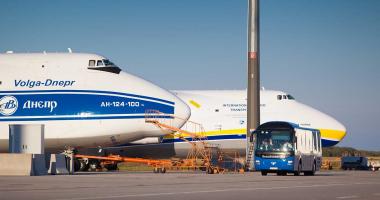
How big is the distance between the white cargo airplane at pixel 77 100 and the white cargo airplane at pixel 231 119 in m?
13.8

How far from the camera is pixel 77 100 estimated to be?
48.8 metres

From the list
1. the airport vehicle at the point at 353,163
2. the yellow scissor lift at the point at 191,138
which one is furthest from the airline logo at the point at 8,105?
the airport vehicle at the point at 353,163

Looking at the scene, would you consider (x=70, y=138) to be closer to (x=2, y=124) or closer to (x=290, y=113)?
(x=2, y=124)

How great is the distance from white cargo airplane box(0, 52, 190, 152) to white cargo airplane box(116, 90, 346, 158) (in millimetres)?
13818

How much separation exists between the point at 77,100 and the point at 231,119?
2004 cm

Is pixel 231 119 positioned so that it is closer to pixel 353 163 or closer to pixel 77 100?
pixel 353 163

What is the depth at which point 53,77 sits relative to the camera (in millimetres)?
49688

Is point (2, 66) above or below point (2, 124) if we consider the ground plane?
above

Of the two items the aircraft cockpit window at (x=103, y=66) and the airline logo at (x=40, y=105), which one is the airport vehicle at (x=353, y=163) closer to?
the aircraft cockpit window at (x=103, y=66)

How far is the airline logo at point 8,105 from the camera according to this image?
48.3m

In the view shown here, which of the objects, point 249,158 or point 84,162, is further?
point 84,162

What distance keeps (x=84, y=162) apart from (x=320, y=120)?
19.5 meters

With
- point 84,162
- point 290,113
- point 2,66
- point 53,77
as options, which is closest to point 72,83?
point 53,77

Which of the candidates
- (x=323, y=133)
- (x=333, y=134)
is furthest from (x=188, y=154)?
(x=333, y=134)
